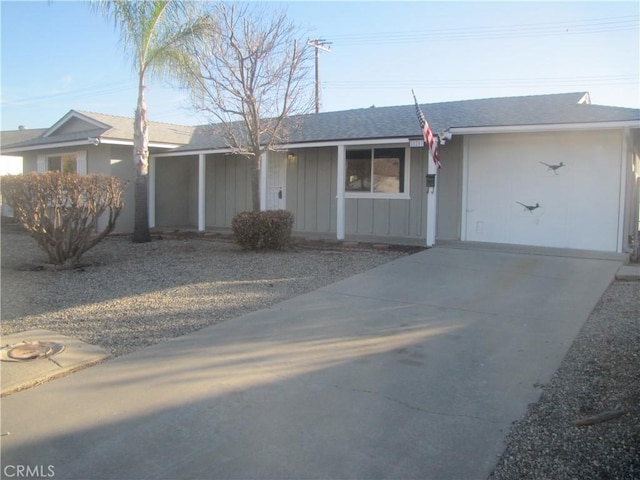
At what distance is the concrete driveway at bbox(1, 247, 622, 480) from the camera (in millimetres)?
3381

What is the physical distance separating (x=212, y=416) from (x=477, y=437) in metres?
1.90

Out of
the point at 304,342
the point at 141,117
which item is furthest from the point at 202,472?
the point at 141,117

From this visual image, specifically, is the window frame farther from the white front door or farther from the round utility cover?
the round utility cover

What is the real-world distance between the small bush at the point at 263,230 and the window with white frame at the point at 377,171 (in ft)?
11.4

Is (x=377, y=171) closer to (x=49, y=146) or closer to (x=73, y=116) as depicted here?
(x=73, y=116)

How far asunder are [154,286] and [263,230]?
3.83m

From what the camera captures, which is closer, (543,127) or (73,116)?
(543,127)

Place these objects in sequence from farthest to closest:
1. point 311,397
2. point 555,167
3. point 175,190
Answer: point 175,190 < point 555,167 < point 311,397

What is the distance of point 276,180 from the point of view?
17.1m

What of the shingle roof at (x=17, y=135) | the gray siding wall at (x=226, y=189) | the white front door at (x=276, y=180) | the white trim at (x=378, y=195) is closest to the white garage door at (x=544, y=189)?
the white trim at (x=378, y=195)

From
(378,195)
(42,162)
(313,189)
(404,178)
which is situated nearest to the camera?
(404,178)

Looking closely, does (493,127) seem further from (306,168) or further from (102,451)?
(102,451)

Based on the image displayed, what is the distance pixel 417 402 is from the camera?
421 centimetres

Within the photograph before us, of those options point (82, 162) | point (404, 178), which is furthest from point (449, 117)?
point (82, 162)
